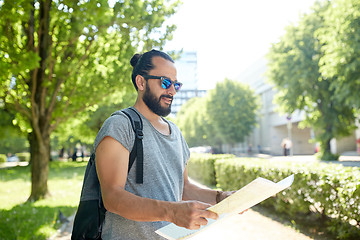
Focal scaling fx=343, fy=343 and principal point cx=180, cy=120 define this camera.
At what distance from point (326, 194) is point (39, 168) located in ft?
27.2

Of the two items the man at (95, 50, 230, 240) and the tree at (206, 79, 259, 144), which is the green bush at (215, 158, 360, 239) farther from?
the tree at (206, 79, 259, 144)

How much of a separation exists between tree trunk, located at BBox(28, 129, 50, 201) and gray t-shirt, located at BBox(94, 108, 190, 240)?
9.70 m

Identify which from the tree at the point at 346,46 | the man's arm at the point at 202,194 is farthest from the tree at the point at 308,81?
the man's arm at the point at 202,194

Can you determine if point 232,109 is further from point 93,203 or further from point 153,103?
point 93,203

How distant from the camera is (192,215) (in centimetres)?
135

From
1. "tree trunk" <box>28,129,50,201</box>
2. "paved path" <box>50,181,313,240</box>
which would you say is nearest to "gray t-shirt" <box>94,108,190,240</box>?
"paved path" <box>50,181,313,240</box>

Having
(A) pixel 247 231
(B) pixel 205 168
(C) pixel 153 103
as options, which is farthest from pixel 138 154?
(B) pixel 205 168

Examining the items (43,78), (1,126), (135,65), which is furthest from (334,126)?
(135,65)

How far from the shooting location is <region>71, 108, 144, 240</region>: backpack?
166 centimetres

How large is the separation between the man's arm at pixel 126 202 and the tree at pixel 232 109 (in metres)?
46.4

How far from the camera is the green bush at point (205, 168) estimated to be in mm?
14906

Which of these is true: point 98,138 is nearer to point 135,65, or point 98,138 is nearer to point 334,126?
point 135,65

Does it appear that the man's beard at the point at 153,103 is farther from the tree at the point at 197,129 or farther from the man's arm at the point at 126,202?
the tree at the point at 197,129

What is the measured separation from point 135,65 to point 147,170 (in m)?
0.70
